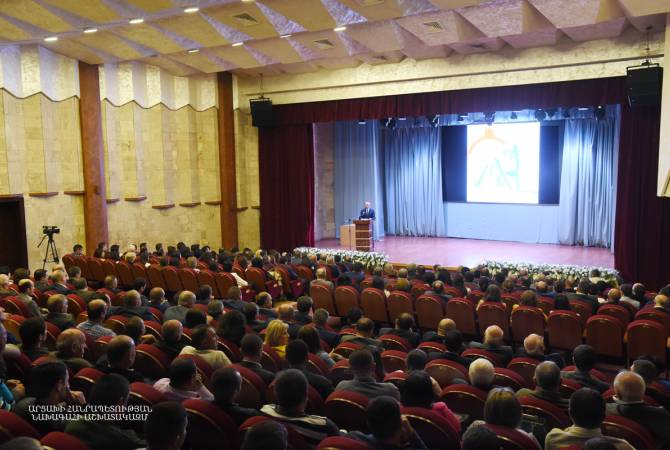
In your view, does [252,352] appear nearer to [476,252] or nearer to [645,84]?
[645,84]

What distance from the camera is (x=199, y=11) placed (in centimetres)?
1023

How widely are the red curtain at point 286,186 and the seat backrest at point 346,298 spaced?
8.07 m

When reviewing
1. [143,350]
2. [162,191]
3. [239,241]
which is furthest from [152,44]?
[143,350]

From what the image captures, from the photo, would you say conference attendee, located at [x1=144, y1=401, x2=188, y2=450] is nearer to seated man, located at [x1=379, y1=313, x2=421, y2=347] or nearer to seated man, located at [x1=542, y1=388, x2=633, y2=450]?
seated man, located at [x1=542, y1=388, x2=633, y2=450]

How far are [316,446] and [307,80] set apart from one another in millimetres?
13794

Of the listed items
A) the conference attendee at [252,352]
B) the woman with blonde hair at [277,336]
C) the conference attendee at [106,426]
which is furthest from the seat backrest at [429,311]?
the conference attendee at [106,426]

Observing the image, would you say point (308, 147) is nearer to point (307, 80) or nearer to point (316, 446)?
point (307, 80)

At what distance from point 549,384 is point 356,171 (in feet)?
52.8

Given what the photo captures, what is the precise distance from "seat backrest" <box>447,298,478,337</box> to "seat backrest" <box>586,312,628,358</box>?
1.44 m

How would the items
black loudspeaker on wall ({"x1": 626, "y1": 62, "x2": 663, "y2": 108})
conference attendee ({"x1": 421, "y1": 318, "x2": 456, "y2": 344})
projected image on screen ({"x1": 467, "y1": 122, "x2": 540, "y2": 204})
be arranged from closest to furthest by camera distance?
conference attendee ({"x1": 421, "y1": 318, "x2": 456, "y2": 344}) < black loudspeaker on wall ({"x1": 626, "y1": 62, "x2": 663, "y2": 108}) < projected image on screen ({"x1": 467, "y1": 122, "x2": 540, "y2": 204})

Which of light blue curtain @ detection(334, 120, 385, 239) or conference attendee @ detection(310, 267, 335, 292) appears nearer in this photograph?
conference attendee @ detection(310, 267, 335, 292)

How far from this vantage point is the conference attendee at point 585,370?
4492 mm

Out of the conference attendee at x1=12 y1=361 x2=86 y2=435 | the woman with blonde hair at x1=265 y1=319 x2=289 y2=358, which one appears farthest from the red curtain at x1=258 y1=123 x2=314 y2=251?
the conference attendee at x1=12 y1=361 x2=86 y2=435

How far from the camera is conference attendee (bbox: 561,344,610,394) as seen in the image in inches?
177
